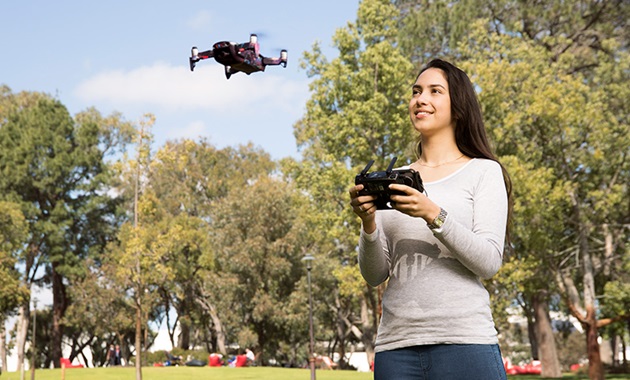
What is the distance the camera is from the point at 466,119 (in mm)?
3164

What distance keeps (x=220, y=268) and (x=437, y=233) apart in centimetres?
5173

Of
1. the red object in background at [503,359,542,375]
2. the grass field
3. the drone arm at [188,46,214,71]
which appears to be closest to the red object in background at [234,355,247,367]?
the grass field

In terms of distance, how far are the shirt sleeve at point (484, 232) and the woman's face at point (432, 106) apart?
0.26 m

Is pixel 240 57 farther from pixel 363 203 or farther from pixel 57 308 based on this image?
pixel 57 308

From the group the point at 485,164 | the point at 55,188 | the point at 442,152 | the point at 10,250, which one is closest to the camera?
the point at 485,164

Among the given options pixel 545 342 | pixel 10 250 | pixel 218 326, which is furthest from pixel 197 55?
pixel 218 326

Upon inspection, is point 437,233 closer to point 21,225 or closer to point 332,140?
point 332,140

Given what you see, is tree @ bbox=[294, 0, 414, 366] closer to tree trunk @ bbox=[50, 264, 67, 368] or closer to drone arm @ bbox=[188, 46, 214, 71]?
drone arm @ bbox=[188, 46, 214, 71]

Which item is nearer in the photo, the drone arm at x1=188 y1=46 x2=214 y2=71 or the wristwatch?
the wristwatch

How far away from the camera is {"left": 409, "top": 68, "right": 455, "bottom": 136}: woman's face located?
10.4ft

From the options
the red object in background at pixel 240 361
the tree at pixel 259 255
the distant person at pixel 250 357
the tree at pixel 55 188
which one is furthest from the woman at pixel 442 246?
the tree at pixel 55 188

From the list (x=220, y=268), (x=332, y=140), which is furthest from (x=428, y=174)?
(x=220, y=268)

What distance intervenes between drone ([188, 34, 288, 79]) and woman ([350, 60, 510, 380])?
5.21m

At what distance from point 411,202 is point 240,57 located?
19.6ft
